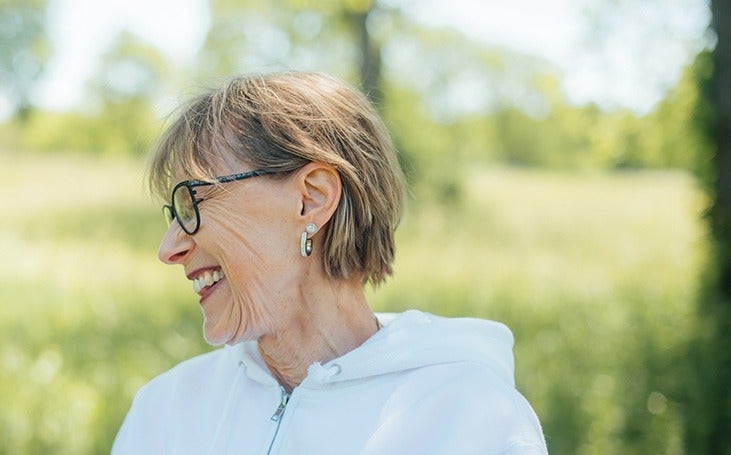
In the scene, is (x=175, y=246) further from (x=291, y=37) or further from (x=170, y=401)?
(x=291, y=37)

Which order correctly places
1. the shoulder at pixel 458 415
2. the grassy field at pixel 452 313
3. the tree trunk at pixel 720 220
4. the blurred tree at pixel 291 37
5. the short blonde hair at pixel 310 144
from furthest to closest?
the blurred tree at pixel 291 37, the tree trunk at pixel 720 220, the grassy field at pixel 452 313, the short blonde hair at pixel 310 144, the shoulder at pixel 458 415

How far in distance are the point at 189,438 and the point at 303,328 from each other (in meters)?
0.34

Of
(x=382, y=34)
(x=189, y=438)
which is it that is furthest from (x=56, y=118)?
(x=189, y=438)

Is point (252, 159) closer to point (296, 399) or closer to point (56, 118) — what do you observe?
point (296, 399)

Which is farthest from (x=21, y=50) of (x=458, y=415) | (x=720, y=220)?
(x=458, y=415)

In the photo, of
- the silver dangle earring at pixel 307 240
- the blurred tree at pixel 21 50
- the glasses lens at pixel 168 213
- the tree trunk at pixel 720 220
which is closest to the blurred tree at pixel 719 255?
the tree trunk at pixel 720 220

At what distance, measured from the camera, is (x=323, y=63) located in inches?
722

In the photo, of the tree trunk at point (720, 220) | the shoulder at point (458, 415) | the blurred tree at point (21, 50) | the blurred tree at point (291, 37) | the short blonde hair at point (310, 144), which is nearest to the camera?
the shoulder at point (458, 415)

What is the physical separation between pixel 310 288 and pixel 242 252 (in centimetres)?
17

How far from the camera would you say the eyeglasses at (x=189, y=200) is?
1779mm

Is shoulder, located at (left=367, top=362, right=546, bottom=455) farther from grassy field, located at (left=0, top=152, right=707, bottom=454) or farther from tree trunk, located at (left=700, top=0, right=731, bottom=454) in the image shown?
tree trunk, located at (left=700, top=0, right=731, bottom=454)

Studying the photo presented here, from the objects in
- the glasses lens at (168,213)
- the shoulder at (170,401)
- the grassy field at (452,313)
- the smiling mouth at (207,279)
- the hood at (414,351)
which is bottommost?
the grassy field at (452,313)

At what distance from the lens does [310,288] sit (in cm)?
188

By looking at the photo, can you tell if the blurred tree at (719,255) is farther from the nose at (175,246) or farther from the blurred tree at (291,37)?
the blurred tree at (291,37)
